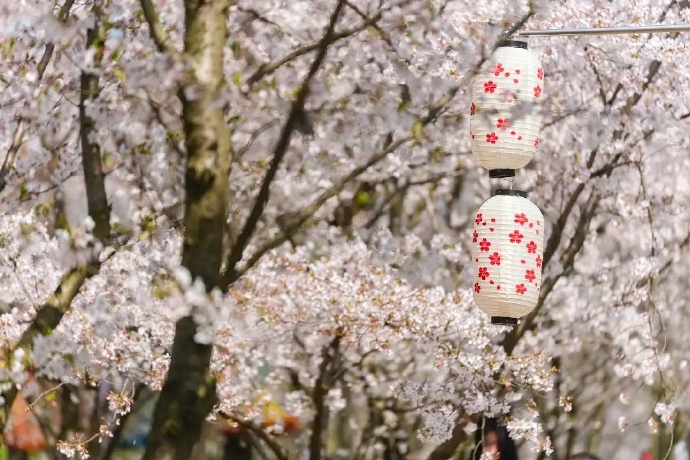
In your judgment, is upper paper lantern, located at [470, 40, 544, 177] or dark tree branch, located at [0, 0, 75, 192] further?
upper paper lantern, located at [470, 40, 544, 177]

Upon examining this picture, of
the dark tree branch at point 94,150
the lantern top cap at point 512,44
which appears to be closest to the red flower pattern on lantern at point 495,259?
the lantern top cap at point 512,44

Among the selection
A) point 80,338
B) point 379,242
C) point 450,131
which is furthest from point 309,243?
point 80,338

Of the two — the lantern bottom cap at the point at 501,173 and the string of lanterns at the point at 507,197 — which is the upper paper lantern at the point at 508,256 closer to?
the string of lanterns at the point at 507,197

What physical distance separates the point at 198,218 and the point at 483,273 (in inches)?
107

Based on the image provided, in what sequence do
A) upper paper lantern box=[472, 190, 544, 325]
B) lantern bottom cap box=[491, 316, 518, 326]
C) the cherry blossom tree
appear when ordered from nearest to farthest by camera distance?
upper paper lantern box=[472, 190, 544, 325] → lantern bottom cap box=[491, 316, 518, 326] → the cherry blossom tree

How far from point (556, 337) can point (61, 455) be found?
19.4 feet

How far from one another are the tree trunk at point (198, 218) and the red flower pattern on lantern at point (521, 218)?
8.50ft

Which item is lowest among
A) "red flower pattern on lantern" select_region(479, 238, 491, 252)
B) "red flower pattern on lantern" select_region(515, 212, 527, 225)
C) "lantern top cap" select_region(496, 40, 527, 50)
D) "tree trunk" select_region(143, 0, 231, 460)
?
"tree trunk" select_region(143, 0, 231, 460)

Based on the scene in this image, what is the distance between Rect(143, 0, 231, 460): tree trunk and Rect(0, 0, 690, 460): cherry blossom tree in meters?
1.79

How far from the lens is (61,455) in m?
13.9

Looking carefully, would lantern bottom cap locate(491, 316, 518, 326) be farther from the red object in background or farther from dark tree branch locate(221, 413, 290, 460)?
the red object in background

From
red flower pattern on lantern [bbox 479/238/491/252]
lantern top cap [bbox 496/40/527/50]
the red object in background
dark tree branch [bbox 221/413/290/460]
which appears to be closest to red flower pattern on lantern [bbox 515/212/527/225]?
red flower pattern on lantern [bbox 479/238/491/252]

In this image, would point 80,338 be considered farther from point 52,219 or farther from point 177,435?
point 177,435

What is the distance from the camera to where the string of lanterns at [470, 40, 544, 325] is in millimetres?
8719
